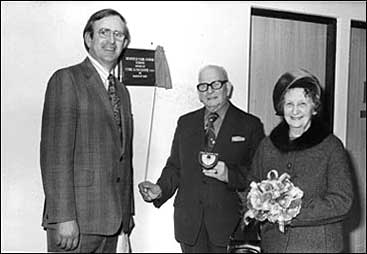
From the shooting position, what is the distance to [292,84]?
4.98 ft

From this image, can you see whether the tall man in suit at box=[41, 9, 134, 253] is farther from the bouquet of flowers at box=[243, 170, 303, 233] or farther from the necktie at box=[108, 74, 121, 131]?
the bouquet of flowers at box=[243, 170, 303, 233]

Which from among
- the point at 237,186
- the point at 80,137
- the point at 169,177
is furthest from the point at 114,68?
the point at 237,186

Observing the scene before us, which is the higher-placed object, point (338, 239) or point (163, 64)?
point (163, 64)

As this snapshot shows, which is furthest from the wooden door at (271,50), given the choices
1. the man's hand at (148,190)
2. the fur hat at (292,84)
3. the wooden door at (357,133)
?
the man's hand at (148,190)

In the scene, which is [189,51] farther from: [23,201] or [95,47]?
[23,201]

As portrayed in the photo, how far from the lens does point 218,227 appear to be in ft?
5.09

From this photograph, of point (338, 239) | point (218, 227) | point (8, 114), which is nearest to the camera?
point (8, 114)

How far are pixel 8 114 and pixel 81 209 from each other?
29 centimetres

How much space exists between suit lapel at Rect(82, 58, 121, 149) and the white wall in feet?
0.10

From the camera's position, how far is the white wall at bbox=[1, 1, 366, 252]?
133 cm

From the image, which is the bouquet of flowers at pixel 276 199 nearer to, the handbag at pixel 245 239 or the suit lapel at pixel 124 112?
the handbag at pixel 245 239

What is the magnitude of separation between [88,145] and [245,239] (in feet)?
1.72

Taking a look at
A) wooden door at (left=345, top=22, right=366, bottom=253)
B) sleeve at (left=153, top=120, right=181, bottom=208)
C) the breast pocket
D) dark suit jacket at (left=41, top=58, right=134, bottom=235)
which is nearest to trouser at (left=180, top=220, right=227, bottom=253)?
sleeve at (left=153, top=120, right=181, bottom=208)

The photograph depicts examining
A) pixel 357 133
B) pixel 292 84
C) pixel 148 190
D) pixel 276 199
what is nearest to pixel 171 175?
pixel 148 190
